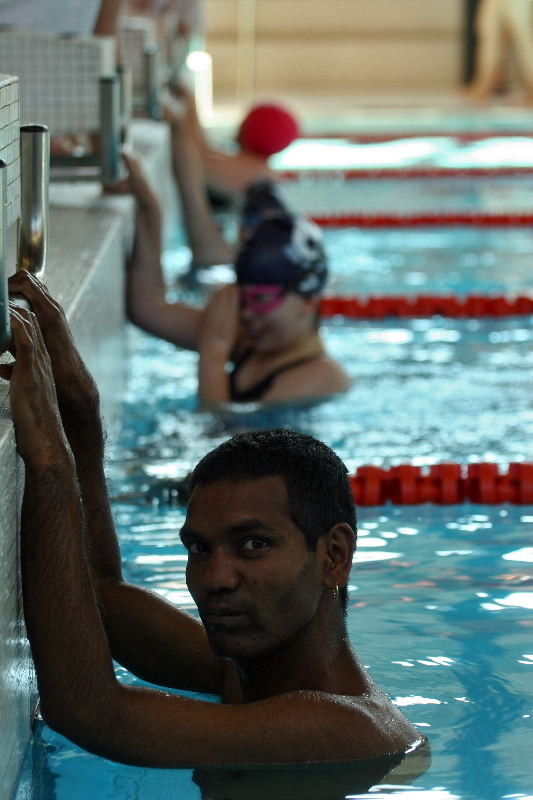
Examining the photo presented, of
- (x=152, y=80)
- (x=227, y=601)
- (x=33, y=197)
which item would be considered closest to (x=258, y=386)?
(x=33, y=197)

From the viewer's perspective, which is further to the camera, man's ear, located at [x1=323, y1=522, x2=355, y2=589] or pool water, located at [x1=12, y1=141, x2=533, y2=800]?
pool water, located at [x1=12, y1=141, x2=533, y2=800]

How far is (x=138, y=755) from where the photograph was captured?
6.19 ft

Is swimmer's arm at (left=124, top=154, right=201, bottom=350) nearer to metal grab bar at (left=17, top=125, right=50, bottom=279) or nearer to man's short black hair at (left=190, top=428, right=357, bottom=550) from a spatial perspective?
metal grab bar at (left=17, top=125, right=50, bottom=279)

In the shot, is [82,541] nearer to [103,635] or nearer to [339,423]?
[103,635]

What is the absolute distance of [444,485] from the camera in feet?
11.9

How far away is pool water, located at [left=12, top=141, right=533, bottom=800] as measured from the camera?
2182 millimetres

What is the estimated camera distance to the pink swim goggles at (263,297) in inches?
169

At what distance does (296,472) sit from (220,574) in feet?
0.60

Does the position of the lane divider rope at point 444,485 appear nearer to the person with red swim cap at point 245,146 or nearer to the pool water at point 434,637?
the pool water at point 434,637

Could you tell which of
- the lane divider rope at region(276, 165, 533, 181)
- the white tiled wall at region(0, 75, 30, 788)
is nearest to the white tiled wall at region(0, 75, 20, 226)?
the white tiled wall at region(0, 75, 30, 788)

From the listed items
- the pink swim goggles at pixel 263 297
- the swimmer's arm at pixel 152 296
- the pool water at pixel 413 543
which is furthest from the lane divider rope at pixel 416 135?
the pink swim goggles at pixel 263 297

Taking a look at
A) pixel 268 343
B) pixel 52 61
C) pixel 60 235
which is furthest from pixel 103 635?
pixel 52 61

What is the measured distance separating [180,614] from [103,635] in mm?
404

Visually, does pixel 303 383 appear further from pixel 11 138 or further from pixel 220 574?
pixel 220 574
